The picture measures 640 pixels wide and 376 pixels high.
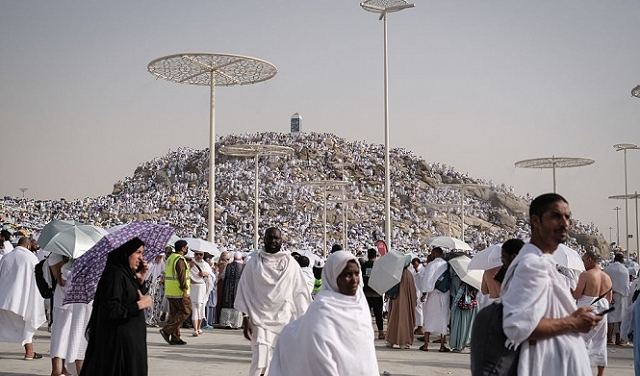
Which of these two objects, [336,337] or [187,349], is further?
[187,349]

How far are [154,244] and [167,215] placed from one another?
56893mm

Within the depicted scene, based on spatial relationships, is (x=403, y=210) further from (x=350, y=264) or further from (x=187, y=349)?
(x=350, y=264)

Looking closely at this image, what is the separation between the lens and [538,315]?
3430mm

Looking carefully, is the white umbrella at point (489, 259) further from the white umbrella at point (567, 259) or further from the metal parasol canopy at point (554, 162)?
the metal parasol canopy at point (554, 162)

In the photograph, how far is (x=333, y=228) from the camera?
62031 mm

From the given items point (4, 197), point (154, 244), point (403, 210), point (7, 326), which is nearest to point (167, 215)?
point (4, 197)

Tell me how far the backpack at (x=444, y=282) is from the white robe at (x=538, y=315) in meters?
9.35

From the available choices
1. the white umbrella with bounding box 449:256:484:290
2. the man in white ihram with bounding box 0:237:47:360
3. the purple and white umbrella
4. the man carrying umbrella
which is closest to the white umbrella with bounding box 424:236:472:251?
the white umbrella with bounding box 449:256:484:290

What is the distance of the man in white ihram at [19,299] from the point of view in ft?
33.0

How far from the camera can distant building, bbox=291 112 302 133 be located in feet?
312

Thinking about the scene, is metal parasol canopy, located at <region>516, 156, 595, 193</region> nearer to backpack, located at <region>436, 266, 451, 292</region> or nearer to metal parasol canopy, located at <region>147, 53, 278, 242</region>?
metal parasol canopy, located at <region>147, 53, 278, 242</region>

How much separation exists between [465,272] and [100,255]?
770cm

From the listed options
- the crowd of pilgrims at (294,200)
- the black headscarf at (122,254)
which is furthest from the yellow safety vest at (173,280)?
the crowd of pilgrims at (294,200)

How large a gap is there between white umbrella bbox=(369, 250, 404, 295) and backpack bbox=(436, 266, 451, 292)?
2.22ft
